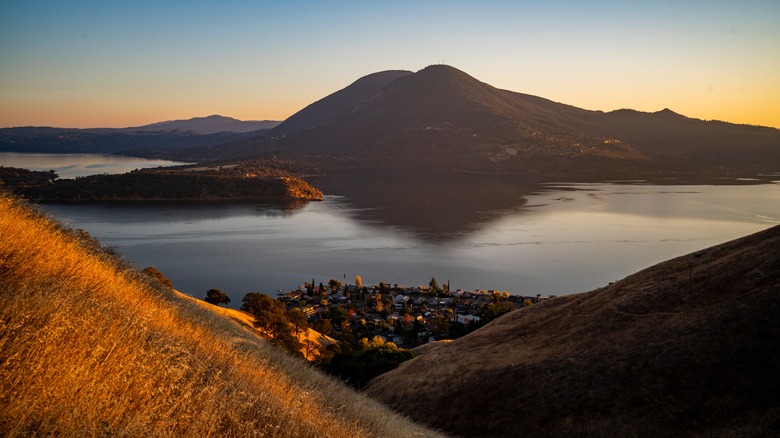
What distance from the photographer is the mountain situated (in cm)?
843

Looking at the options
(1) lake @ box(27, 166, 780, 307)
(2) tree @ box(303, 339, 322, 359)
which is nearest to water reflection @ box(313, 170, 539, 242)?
(1) lake @ box(27, 166, 780, 307)

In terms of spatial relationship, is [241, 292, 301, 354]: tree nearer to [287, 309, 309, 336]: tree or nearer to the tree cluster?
the tree cluster

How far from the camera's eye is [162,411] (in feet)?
12.5

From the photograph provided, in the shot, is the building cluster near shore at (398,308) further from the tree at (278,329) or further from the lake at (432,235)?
the tree at (278,329)

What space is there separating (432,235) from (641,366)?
2268 inches

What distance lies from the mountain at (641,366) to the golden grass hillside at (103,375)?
16.0ft

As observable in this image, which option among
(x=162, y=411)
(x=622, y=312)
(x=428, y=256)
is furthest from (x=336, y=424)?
(x=428, y=256)

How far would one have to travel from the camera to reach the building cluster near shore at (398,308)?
3067cm

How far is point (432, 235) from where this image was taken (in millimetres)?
67312

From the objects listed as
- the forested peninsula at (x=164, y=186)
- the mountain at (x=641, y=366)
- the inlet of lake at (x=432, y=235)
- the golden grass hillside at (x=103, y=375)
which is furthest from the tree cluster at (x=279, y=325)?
the forested peninsula at (x=164, y=186)

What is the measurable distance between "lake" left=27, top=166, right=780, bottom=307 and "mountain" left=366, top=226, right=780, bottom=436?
1179 inches

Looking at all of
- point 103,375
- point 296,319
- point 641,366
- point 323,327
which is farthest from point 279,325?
point 103,375

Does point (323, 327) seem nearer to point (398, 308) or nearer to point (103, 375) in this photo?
point (398, 308)

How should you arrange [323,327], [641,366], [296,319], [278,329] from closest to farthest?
1. [641,366]
2. [278,329]
3. [296,319]
4. [323,327]
